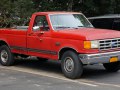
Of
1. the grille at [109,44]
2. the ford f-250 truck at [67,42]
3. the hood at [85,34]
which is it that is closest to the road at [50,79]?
the ford f-250 truck at [67,42]

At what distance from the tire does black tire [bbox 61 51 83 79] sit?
9.26 ft

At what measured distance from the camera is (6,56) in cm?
1292

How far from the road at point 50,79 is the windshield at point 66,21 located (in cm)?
147

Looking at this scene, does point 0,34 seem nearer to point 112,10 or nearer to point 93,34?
point 93,34

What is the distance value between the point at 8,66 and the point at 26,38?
1.62 metres

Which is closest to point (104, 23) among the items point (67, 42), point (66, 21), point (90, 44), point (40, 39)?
point (66, 21)

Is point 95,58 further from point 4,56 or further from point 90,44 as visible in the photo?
point 4,56

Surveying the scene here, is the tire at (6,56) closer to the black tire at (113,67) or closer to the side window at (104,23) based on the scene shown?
the black tire at (113,67)

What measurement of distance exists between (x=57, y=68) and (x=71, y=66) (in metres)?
2.05

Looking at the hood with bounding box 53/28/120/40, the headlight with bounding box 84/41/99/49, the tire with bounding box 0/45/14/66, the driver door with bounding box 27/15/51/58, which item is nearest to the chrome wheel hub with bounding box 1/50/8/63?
the tire with bounding box 0/45/14/66

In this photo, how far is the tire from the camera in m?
12.7

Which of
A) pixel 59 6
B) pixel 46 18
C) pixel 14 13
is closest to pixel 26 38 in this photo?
pixel 46 18

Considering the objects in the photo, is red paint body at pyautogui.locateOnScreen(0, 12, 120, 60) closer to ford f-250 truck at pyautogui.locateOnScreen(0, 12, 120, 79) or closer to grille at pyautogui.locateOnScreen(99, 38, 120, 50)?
ford f-250 truck at pyautogui.locateOnScreen(0, 12, 120, 79)

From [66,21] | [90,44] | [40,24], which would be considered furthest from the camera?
[40,24]
